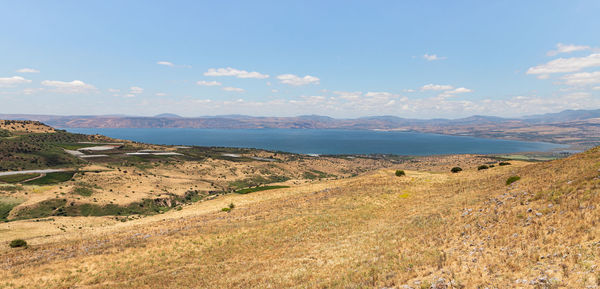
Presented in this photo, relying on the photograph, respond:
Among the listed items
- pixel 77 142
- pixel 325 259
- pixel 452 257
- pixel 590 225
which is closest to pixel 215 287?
pixel 325 259

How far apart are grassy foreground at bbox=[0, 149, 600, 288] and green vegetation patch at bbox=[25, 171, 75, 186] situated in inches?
2395

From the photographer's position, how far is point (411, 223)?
88.0ft

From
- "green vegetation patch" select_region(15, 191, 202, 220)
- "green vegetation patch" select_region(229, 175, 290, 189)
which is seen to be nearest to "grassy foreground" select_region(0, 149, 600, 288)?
"green vegetation patch" select_region(15, 191, 202, 220)

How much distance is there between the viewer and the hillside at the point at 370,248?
1363 cm

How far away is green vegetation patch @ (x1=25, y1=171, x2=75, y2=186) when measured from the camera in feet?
260

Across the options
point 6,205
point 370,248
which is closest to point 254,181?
point 6,205

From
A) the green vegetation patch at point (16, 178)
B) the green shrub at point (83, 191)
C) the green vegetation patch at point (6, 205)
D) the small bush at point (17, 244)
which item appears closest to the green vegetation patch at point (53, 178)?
the green vegetation patch at point (16, 178)

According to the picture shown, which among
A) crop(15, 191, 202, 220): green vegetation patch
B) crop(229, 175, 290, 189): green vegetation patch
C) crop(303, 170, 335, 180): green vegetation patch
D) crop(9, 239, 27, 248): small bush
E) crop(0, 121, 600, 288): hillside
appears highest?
crop(0, 121, 600, 288): hillside

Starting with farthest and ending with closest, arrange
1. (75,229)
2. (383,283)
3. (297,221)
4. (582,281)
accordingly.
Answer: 1. (75,229)
2. (297,221)
3. (383,283)
4. (582,281)

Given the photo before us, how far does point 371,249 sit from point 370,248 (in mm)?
299

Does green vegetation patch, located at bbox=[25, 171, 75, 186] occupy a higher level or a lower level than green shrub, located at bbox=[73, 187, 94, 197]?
higher

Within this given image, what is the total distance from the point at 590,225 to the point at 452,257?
734 cm

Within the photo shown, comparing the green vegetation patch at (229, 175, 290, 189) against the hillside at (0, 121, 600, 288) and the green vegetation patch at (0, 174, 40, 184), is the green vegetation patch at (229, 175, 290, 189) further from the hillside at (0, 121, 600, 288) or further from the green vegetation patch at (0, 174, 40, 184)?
the hillside at (0, 121, 600, 288)

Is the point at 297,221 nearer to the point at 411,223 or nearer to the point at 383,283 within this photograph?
the point at 411,223
